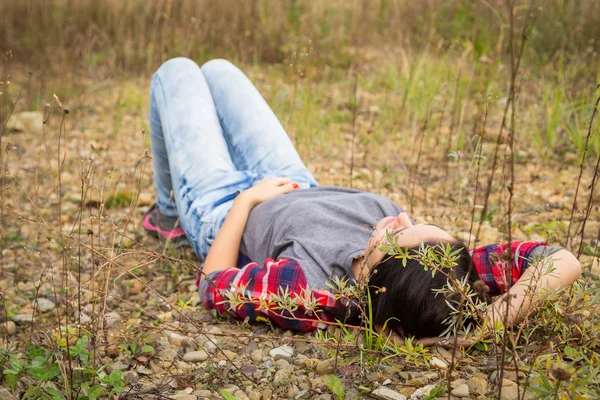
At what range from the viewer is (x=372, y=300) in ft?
7.06

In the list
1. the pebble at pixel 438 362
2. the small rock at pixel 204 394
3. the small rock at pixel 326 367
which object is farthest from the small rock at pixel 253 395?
the pebble at pixel 438 362

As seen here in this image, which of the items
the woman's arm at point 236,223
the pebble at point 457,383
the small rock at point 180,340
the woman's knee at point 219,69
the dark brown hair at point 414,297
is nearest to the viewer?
the pebble at point 457,383

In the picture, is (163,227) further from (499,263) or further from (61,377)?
(499,263)

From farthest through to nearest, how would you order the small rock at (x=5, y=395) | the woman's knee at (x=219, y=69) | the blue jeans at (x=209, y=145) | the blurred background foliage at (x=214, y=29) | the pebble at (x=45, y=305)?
the blurred background foliage at (x=214, y=29) → the woman's knee at (x=219, y=69) → the blue jeans at (x=209, y=145) → the pebble at (x=45, y=305) → the small rock at (x=5, y=395)

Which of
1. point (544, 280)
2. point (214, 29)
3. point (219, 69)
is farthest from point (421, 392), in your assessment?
point (214, 29)

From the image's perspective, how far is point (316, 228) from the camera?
8.38 feet

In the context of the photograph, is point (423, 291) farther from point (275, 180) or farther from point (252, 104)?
point (252, 104)

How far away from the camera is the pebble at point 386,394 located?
1.84m

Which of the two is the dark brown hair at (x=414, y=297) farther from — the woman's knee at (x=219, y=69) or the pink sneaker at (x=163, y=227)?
the woman's knee at (x=219, y=69)

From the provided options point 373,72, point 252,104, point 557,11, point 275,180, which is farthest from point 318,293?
point 557,11

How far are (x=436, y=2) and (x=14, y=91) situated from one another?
4777mm

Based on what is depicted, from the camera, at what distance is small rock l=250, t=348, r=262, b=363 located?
222 cm

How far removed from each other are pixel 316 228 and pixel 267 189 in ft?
1.51

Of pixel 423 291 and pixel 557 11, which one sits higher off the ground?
pixel 557 11
